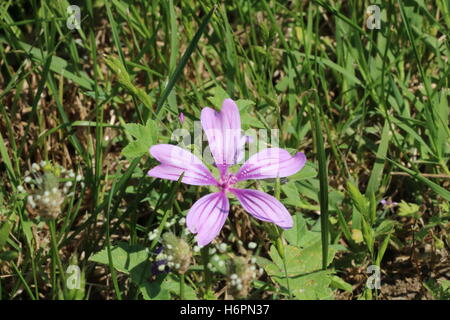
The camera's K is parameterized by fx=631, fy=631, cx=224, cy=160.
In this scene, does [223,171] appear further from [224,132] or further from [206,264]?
[206,264]

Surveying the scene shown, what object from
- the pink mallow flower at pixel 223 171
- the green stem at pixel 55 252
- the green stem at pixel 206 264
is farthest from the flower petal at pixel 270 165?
the green stem at pixel 55 252

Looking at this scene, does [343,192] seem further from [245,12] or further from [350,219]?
[245,12]

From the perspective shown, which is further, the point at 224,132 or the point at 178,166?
the point at 224,132

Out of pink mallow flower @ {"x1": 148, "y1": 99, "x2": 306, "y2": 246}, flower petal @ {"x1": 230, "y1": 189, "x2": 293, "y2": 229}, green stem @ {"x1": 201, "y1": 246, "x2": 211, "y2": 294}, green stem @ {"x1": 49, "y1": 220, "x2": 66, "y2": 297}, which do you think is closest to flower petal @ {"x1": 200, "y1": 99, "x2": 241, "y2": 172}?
pink mallow flower @ {"x1": 148, "y1": 99, "x2": 306, "y2": 246}

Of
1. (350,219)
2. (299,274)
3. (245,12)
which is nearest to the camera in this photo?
(299,274)

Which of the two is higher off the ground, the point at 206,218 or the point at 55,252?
the point at 206,218

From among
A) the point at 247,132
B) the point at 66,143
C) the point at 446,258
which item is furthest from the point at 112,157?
the point at 446,258

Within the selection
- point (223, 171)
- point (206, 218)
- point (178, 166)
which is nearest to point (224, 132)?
point (223, 171)

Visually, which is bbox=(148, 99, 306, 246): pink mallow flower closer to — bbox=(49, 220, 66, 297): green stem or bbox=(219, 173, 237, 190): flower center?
bbox=(219, 173, 237, 190): flower center
